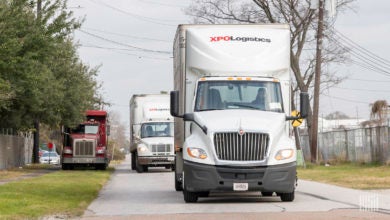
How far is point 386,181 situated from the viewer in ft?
90.9

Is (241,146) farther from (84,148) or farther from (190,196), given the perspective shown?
(84,148)

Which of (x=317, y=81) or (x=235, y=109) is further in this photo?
(x=317, y=81)

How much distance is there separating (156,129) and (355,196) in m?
22.8

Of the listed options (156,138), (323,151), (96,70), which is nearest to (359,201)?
(156,138)

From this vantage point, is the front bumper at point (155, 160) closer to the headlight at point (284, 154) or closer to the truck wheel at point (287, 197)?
the truck wheel at point (287, 197)

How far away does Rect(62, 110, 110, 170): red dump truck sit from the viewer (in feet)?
155

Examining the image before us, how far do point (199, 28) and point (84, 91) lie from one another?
29423mm

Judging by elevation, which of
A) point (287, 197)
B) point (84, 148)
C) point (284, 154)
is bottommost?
point (287, 197)

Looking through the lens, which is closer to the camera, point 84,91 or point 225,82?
point 225,82

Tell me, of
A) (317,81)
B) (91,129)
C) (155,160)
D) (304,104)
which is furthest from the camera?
(91,129)

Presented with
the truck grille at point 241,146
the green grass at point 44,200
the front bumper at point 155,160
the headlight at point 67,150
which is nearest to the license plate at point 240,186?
the truck grille at point 241,146

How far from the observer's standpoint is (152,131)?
43219 mm

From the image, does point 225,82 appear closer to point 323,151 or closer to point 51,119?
point 51,119

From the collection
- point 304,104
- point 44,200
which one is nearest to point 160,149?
point 44,200
